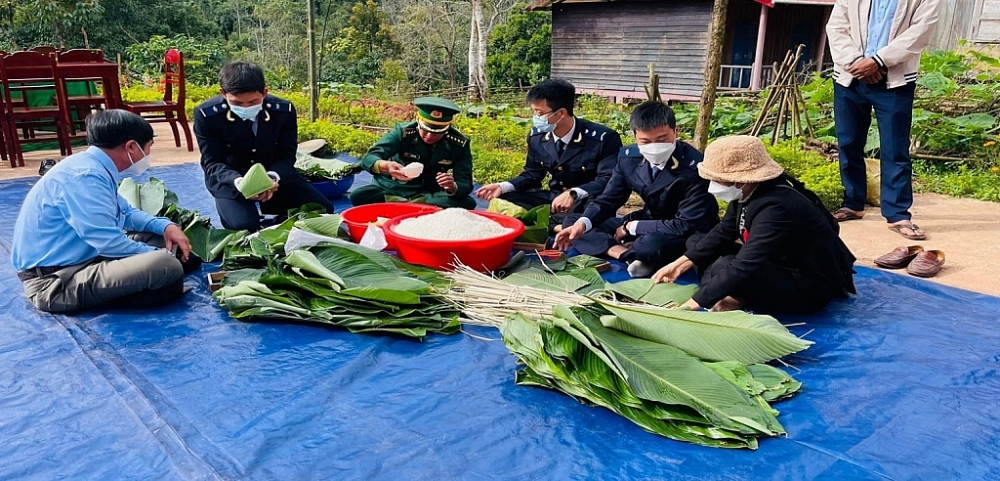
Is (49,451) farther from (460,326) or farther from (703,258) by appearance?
(703,258)

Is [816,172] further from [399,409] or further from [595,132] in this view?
[399,409]

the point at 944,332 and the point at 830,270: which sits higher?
the point at 830,270

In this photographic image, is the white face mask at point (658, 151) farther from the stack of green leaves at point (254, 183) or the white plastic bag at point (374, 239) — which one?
the stack of green leaves at point (254, 183)

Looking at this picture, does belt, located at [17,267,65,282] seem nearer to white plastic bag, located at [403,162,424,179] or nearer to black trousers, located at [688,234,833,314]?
white plastic bag, located at [403,162,424,179]

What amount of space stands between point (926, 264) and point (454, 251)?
7.85ft

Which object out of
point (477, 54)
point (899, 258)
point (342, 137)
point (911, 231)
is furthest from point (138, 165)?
point (477, 54)

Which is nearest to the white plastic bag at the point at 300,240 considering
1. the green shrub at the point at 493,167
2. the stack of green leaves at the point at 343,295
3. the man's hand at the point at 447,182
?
the stack of green leaves at the point at 343,295

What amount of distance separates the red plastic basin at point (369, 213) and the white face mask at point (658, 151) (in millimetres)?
1136

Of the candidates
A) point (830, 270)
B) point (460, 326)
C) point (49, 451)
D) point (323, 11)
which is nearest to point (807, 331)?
point (830, 270)

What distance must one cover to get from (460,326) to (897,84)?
3.22m

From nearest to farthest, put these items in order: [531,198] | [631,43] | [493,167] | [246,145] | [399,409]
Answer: [399,409] < [246,145] < [531,198] < [493,167] < [631,43]

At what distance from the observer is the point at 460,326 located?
2738 millimetres

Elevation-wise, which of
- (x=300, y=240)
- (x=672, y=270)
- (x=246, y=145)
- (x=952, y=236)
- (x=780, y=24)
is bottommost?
(x=952, y=236)

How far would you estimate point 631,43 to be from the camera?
1505 centimetres
